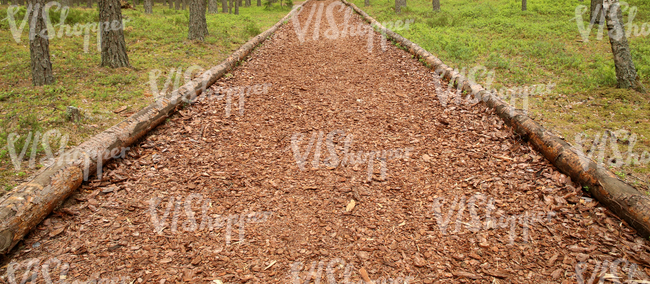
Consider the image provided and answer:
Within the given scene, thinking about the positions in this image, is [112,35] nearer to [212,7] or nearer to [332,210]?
[332,210]

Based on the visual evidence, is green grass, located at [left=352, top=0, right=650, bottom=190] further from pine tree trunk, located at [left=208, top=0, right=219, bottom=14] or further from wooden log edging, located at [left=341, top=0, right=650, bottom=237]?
pine tree trunk, located at [left=208, top=0, right=219, bottom=14]

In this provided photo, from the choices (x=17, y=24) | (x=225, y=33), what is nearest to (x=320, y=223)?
(x=225, y=33)

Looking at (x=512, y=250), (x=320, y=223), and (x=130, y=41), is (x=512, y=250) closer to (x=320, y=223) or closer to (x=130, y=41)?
(x=320, y=223)

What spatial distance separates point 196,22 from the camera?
9.36m

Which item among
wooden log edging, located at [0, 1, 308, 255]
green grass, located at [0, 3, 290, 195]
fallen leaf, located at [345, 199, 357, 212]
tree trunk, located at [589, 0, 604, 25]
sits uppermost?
tree trunk, located at [589, 0, 604, 25]

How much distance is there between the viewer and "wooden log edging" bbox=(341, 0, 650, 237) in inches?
112

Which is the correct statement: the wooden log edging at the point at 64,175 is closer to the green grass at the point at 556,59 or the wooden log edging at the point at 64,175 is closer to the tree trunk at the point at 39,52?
the tree trunk at the point at 39,52

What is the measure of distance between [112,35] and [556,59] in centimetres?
993

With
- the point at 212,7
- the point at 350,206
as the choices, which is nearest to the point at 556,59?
the point at 350,206

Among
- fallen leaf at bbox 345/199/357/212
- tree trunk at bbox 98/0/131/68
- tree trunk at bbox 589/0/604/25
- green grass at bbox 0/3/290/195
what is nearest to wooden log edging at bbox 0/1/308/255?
green grass at bbox 0/3/290/195

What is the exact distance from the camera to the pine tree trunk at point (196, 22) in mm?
9392

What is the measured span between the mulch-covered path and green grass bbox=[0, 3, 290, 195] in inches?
33.7

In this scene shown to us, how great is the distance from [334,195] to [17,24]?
12287 millimetres

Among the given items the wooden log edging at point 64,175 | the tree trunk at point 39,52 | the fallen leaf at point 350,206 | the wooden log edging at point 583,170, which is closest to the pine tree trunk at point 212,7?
the tree trunk at point 39,52
